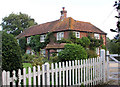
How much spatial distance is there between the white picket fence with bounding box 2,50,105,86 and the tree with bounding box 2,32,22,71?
40 centimetres

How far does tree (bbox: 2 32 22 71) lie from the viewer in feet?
11.2

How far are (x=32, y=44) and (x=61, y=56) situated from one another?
21133 mm

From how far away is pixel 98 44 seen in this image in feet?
79.5

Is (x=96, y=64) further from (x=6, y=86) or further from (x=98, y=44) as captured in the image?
(x=98, y=44)

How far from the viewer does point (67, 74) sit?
4.47 meters

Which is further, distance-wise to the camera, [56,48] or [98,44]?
[98,44]

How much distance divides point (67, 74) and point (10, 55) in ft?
6.20

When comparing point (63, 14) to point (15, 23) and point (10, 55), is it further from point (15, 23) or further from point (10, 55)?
point (10, 55)

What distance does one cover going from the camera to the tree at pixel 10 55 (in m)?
3.41

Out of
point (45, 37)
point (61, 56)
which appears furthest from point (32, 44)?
point (61, 56)

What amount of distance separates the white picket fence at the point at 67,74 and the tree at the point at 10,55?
0.40 metres

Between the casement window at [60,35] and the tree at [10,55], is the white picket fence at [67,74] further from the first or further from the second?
Answer: the casement window at [60,35]

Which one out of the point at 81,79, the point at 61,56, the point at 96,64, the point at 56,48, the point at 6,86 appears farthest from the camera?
the point at 56,48

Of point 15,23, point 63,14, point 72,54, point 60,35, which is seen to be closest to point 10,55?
point 72,54
